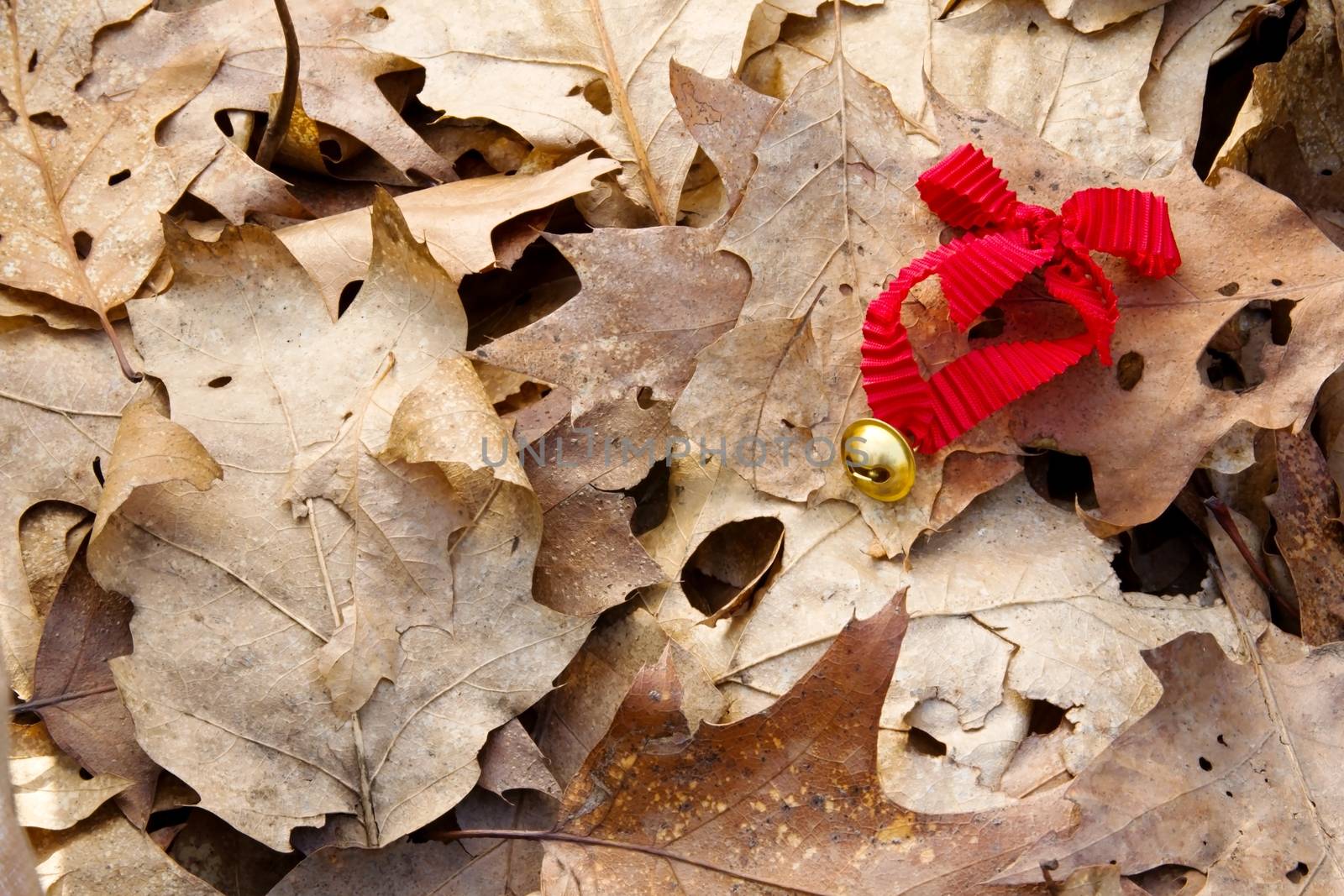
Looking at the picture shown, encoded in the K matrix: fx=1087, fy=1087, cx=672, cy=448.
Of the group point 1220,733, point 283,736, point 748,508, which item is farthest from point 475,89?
point 1220,733

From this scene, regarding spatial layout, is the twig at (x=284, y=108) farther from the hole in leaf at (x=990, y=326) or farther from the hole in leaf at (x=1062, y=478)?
the hole in leaf at (x=1062, y=478)

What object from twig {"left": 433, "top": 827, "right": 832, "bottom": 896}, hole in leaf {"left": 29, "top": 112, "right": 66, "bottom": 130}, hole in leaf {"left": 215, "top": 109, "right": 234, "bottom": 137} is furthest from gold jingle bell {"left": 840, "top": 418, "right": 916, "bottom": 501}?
hole in leaf {"left": 29, "top": 112, "right": 66, "bottom": 130}

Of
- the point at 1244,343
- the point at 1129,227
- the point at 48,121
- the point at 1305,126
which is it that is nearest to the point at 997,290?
the point at 1129,227

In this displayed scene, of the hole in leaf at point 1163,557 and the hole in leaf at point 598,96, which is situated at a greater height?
the hole in leaf at point 598,96

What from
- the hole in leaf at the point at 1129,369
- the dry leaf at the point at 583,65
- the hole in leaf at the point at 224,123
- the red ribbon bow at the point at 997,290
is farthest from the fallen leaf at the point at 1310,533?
the hole in leaf at the point at 224,123

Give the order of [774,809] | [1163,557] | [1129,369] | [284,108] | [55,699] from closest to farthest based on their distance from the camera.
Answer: [774,809] < [55,699] < [1129,369] < [1163,557] < [284,108]

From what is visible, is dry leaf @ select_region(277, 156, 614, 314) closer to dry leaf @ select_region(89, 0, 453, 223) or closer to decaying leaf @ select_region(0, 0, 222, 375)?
dry leaf @ select_region(89, 0, 453, 223)

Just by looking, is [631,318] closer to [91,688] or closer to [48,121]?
[91,688]
